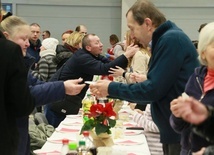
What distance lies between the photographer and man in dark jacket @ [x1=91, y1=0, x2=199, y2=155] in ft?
8.43

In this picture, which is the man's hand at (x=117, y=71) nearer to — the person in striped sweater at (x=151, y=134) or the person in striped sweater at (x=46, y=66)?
the person in striped sweater at (x=151, y=134)

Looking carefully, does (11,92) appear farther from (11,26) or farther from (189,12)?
(189,12)

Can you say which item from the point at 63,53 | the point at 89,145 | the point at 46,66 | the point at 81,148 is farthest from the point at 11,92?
the point at 46,66

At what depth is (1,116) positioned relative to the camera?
2.06 meters

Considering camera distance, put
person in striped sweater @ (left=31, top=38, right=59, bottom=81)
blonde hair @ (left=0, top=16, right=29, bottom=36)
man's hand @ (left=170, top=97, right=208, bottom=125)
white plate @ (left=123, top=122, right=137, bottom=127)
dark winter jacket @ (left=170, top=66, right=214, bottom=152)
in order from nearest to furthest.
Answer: man's hand @ (left=170, top=97, right=208, bottom=125) → dark winter jacket @ (left=170, top=66, right=214, bottom=152) → blonde hair @ (left=0, top=16, right=29, bottom=36) → white plate @ (left=123, top=122, right=137, bottom=127) → person in striped sweater @ (left=31, top=38, right=59, bottom=81)

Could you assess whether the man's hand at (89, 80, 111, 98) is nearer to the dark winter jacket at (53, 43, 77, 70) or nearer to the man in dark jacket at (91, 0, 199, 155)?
the man in dark jacket at (91, 0, 199, 155)

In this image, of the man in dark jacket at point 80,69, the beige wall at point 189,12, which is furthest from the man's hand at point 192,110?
the beige wall at point 189,12

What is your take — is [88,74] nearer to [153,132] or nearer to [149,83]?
[153,132]

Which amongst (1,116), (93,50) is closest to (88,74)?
(93,50)

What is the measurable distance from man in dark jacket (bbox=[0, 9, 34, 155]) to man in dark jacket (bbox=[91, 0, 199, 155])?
2.58 ft

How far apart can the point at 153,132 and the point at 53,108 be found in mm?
1837

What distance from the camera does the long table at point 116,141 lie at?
115 inches

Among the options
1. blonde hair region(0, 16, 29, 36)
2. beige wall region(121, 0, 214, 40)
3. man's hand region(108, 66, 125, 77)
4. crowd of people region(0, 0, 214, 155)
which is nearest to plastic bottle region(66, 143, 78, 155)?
crowd of people region(0, 0, 214, 155)

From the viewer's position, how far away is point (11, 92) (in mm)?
2088
